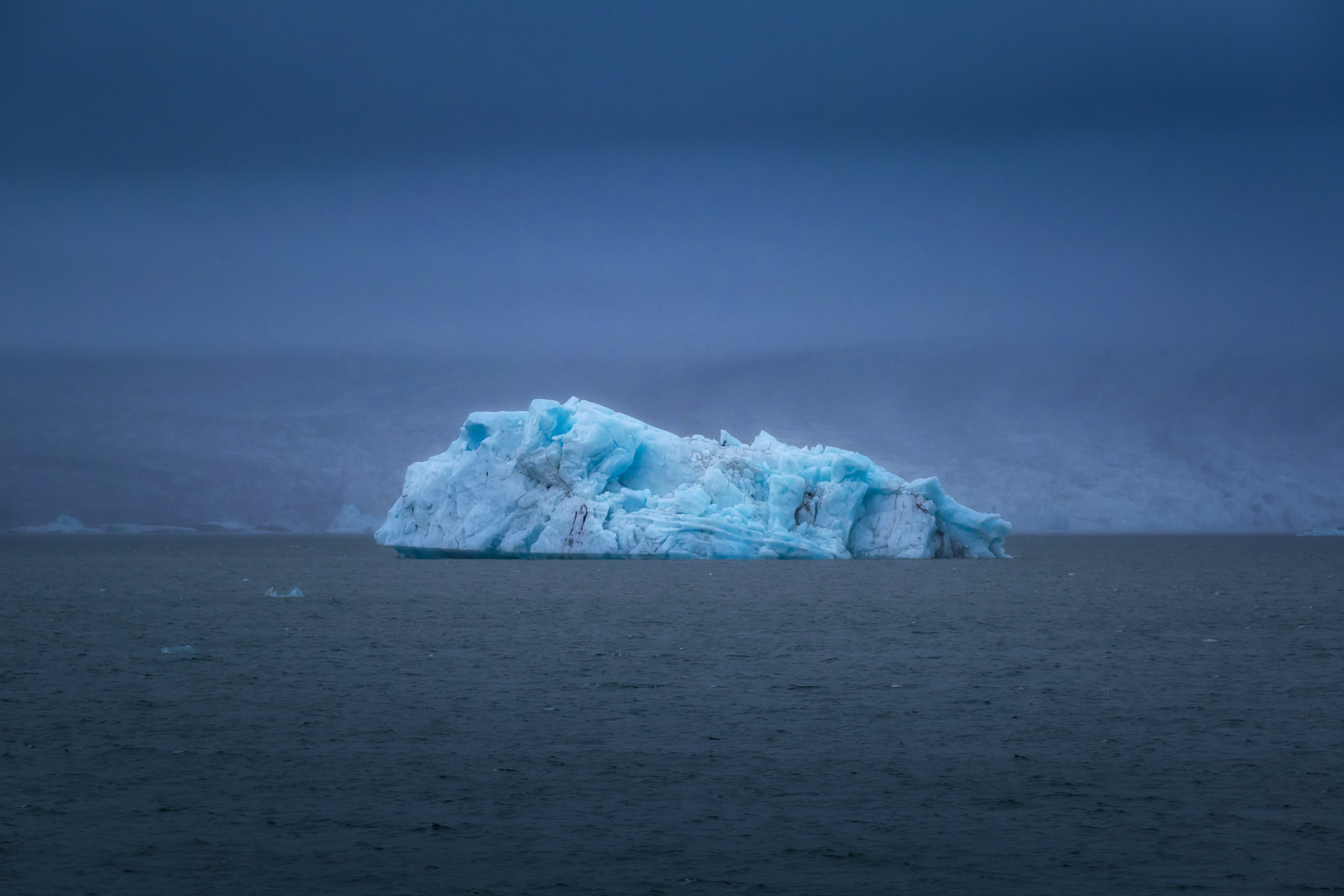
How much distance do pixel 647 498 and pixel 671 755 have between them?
2892 cm

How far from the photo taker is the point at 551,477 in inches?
1487

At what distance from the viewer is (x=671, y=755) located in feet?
32.0

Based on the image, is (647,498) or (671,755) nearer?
(671,755)

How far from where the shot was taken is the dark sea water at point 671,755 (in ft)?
22.5

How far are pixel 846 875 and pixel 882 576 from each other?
2989cm

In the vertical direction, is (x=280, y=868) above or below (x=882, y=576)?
below

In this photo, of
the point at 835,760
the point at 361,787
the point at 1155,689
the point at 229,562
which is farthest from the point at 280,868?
the point at 229,562

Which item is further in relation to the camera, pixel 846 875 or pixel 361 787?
pixel 361 787

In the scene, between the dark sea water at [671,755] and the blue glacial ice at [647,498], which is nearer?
the dark sea water at [671,755]

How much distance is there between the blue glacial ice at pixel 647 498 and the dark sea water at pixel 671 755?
1484 centimetres

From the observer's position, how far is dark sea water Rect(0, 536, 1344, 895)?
22.5ft

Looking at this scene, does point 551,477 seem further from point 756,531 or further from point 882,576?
point 882,576

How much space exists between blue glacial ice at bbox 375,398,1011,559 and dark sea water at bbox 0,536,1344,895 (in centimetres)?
1484

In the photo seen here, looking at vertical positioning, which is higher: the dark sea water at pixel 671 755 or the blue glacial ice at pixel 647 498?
the blue glacial ice at pixel 647 498
